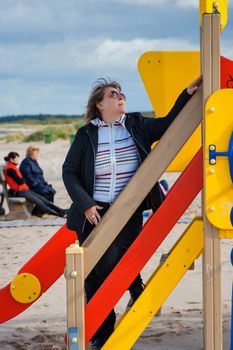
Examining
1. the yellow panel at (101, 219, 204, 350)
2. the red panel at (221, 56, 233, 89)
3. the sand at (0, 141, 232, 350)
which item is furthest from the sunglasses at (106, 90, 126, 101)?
the sand at (0, 141, 232, 350)

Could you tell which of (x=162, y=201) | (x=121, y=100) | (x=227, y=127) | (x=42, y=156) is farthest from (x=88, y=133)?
(x=42, y=156)

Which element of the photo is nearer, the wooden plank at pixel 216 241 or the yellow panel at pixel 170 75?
the wooden plank at pixel 216 241

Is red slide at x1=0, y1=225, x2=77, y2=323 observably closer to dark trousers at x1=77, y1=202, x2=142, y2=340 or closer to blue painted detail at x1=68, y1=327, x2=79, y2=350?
dark trousers at x1=77, y1=202, x2=142, y2=340

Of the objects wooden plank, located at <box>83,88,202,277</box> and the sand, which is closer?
wooden plank, located at <box>83,88,202,277</box>

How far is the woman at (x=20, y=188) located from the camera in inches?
402

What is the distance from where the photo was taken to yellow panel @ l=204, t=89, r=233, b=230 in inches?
140

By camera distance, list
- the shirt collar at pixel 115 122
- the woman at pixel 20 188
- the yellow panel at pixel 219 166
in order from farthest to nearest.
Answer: the woman at pixel 20 188 < the shirt collar at pixel 115 122 < the yellow panel at pixel 219 166

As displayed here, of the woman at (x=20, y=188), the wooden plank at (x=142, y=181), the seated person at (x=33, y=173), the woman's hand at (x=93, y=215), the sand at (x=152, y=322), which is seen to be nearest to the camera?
the wooden plank at (x=142, y=181)

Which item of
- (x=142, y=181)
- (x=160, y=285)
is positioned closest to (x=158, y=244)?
(x=160, y=285)

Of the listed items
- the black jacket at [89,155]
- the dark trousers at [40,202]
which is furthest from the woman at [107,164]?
the dark trousers at [40,202]

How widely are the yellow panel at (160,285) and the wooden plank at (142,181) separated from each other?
302 mm

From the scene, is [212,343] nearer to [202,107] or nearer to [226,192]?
[226,192]

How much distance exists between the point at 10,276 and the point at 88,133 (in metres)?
3.08

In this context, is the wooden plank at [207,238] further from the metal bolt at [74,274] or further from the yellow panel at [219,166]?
the metal bolt at [74,274]
